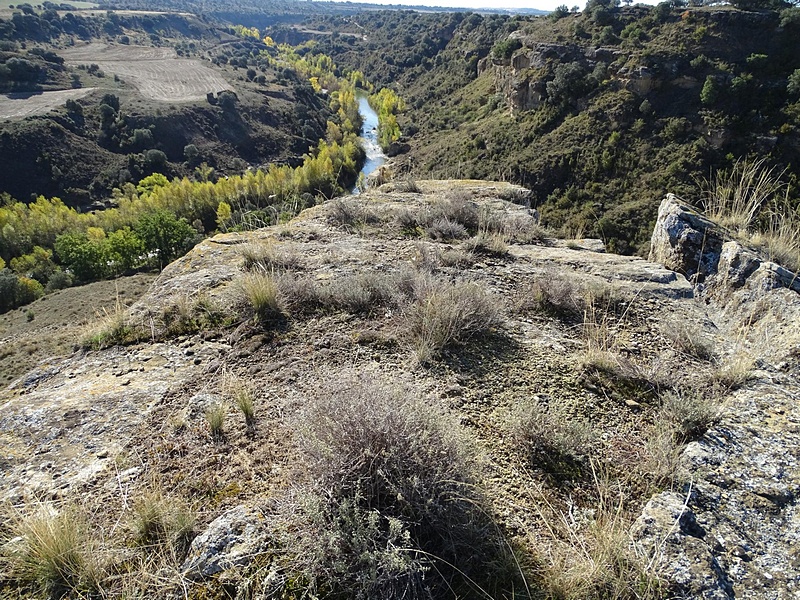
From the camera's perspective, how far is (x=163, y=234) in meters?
35.4

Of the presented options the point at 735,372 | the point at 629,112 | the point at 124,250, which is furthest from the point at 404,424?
the point at 124,250

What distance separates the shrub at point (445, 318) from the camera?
377 cm

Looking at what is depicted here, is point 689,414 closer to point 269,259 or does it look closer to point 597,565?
point 597,565

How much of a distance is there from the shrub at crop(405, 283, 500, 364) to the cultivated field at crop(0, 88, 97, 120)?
70.1 metres

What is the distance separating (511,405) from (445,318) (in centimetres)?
103

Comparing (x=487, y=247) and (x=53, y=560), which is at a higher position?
(x=487, y=247)

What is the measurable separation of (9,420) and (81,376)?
2.16 ft

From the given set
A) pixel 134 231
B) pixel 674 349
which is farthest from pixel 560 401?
pixel 134 231

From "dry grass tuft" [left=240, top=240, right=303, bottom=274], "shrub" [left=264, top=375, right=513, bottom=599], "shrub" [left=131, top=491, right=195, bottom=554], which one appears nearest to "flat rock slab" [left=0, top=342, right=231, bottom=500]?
"shrub" [left=131, top=491, right=195, bottom=554]

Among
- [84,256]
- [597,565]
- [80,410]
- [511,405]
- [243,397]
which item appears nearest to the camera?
[597,565]

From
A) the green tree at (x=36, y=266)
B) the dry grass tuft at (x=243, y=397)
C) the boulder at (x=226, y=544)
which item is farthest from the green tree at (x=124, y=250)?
the boulder at (x=226, y=544)

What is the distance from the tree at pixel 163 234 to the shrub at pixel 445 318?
1487 inches

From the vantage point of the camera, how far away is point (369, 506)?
6.86ft

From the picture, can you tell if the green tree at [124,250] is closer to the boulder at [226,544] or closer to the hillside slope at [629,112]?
the hillside slope at [629,112]
